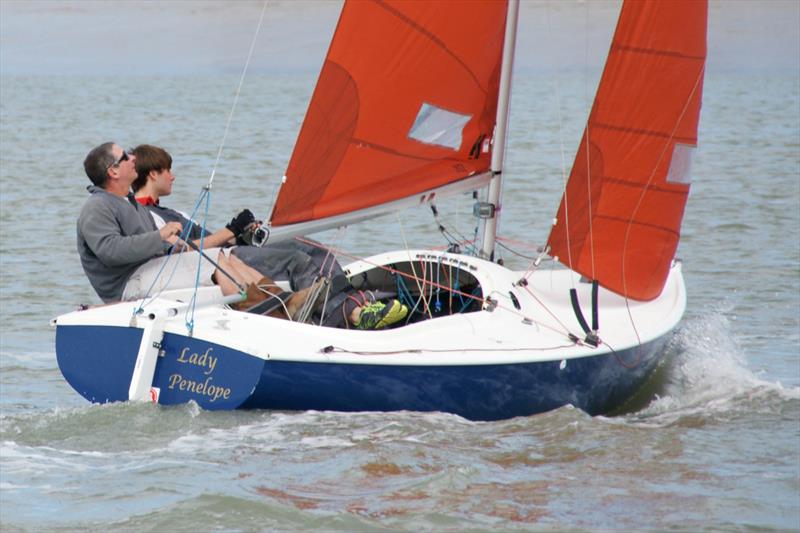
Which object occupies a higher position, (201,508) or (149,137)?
(149,137)

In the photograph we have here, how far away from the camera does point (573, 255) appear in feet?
24.6

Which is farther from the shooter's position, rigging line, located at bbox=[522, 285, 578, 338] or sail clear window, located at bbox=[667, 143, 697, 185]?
sail clear window, located at bbox=[667, 143, 697, 185]

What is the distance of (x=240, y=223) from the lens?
21.8ft

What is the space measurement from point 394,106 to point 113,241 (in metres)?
1.51

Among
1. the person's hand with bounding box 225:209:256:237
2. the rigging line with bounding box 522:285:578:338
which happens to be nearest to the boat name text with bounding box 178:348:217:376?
the person's hand with bounding box 225:209:256:237

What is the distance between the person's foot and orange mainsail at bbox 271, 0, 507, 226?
621mm

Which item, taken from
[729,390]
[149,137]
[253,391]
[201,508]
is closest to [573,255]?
[729,390]

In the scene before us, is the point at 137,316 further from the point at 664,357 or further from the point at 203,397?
the point at 664,357

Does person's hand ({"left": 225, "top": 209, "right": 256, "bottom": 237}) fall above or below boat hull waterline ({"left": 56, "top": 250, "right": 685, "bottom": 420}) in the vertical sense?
above

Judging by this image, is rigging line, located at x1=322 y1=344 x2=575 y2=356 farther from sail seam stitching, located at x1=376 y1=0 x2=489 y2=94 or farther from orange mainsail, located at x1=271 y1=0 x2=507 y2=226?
sail seam stitching, located at x1=376 y1=0 x2=489 y2=94

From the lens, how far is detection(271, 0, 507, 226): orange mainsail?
6.87m

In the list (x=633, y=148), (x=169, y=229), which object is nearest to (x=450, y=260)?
(x=633, y=148)

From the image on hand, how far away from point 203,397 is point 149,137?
1544 cm

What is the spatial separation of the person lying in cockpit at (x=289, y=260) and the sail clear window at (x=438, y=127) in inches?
29.2
